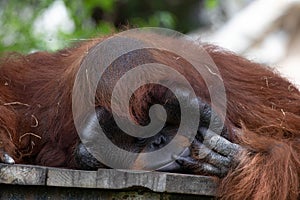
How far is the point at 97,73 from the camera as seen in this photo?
232cm

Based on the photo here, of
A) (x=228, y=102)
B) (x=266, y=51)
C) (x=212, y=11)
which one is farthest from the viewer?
(x=212, y=11)

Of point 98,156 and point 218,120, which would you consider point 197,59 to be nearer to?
point 218,120

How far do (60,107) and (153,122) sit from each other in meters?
0.33

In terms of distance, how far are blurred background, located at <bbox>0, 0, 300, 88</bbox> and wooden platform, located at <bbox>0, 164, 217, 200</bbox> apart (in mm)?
2550

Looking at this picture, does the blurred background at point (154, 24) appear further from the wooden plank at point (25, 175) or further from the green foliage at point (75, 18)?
the wooden plank at point (25, 175)

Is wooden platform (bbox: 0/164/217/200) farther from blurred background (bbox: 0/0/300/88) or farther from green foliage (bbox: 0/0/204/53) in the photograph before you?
blurred background (bbox: 0/0/300/88)

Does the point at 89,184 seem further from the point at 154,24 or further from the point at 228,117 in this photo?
the point at 154,24

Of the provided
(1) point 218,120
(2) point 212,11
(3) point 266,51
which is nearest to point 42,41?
(3) point 266,51

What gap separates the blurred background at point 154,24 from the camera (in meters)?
5.05

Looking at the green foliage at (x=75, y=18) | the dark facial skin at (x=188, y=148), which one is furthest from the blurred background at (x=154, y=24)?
the dark facial skin at (x=188, y=148)

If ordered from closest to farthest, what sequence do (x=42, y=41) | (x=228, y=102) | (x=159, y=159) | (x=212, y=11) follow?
1. (x=159, y=159)
2. (x=228, y=102)
3. (x=42, y=41)
4. (x=212, y=11)

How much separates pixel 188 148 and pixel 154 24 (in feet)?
13.1

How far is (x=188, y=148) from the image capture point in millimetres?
2244

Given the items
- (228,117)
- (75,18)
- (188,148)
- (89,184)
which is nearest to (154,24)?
(75,18)
